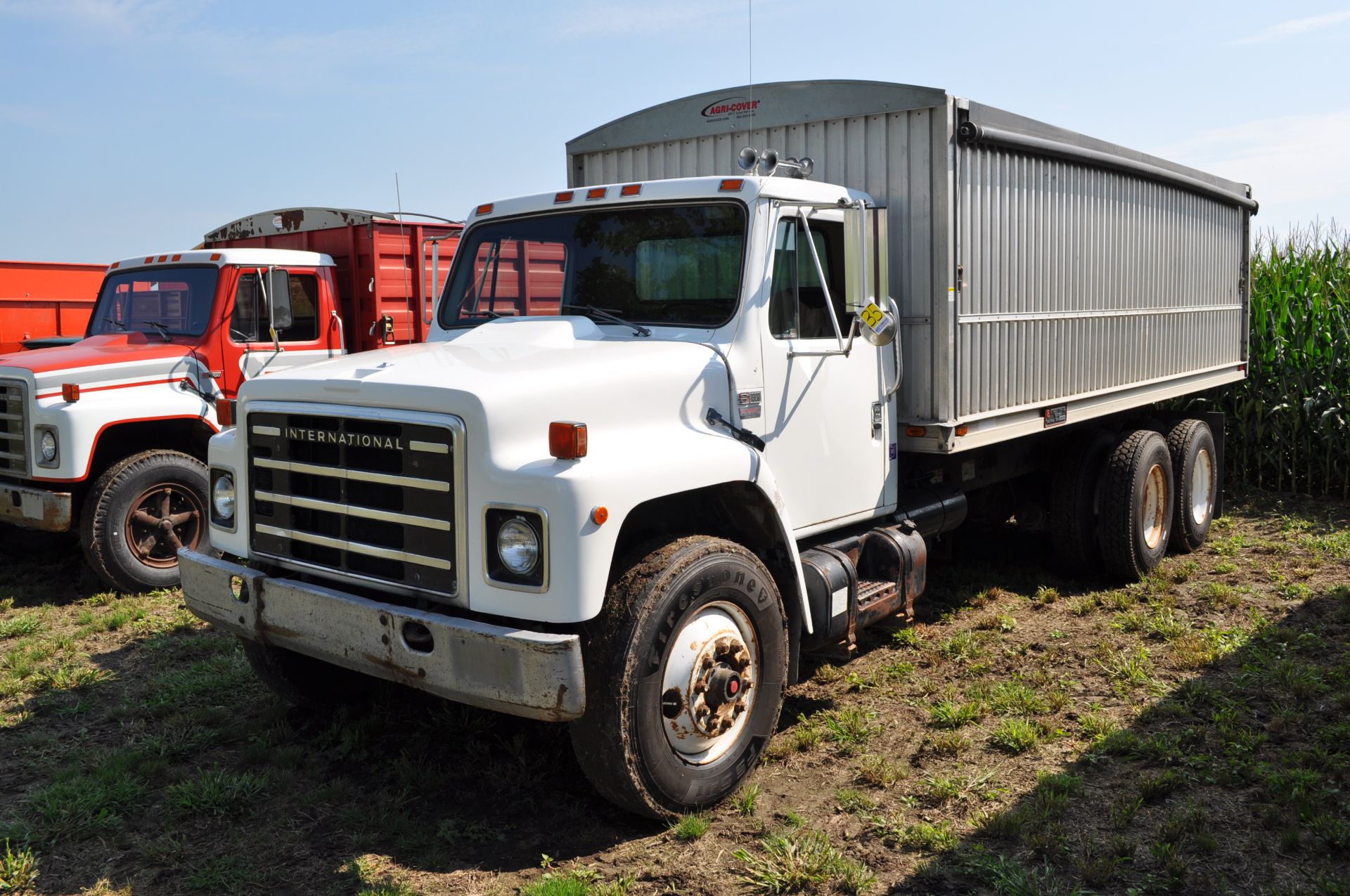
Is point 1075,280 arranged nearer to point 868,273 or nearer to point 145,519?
point 868,273

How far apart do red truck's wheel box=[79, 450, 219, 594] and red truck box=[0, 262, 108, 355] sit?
5.05 metres

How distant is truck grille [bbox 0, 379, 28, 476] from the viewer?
7.70 metres

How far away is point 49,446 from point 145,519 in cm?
80

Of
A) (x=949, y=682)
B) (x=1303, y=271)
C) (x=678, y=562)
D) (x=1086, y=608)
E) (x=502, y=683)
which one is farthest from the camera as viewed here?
(x=1303, y=271)

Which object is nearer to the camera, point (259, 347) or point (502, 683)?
point (502, 683)

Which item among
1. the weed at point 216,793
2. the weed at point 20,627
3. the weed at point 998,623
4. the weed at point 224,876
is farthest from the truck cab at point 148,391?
the weed at point 998,623

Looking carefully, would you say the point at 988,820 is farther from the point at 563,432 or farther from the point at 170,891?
the point at 170,891

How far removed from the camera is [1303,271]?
40.2 ft

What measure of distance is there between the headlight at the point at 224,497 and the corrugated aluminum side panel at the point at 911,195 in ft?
11.3

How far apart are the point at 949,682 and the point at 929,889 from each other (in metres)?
2.23

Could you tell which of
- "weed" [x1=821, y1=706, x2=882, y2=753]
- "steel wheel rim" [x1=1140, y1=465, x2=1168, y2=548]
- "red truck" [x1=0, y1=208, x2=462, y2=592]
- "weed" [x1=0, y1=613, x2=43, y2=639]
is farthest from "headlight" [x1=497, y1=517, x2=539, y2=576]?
"steel wheel rim" [x1=1140, y1=465, x2=1168, y2=548]

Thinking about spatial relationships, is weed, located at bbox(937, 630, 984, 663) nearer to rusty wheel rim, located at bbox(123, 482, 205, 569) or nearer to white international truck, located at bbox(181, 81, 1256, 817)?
white international truck, located at bbox(181, 81, 1256, 817)

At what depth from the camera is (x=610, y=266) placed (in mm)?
5148

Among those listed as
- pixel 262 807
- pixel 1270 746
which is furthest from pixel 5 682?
pixel 1270 746
